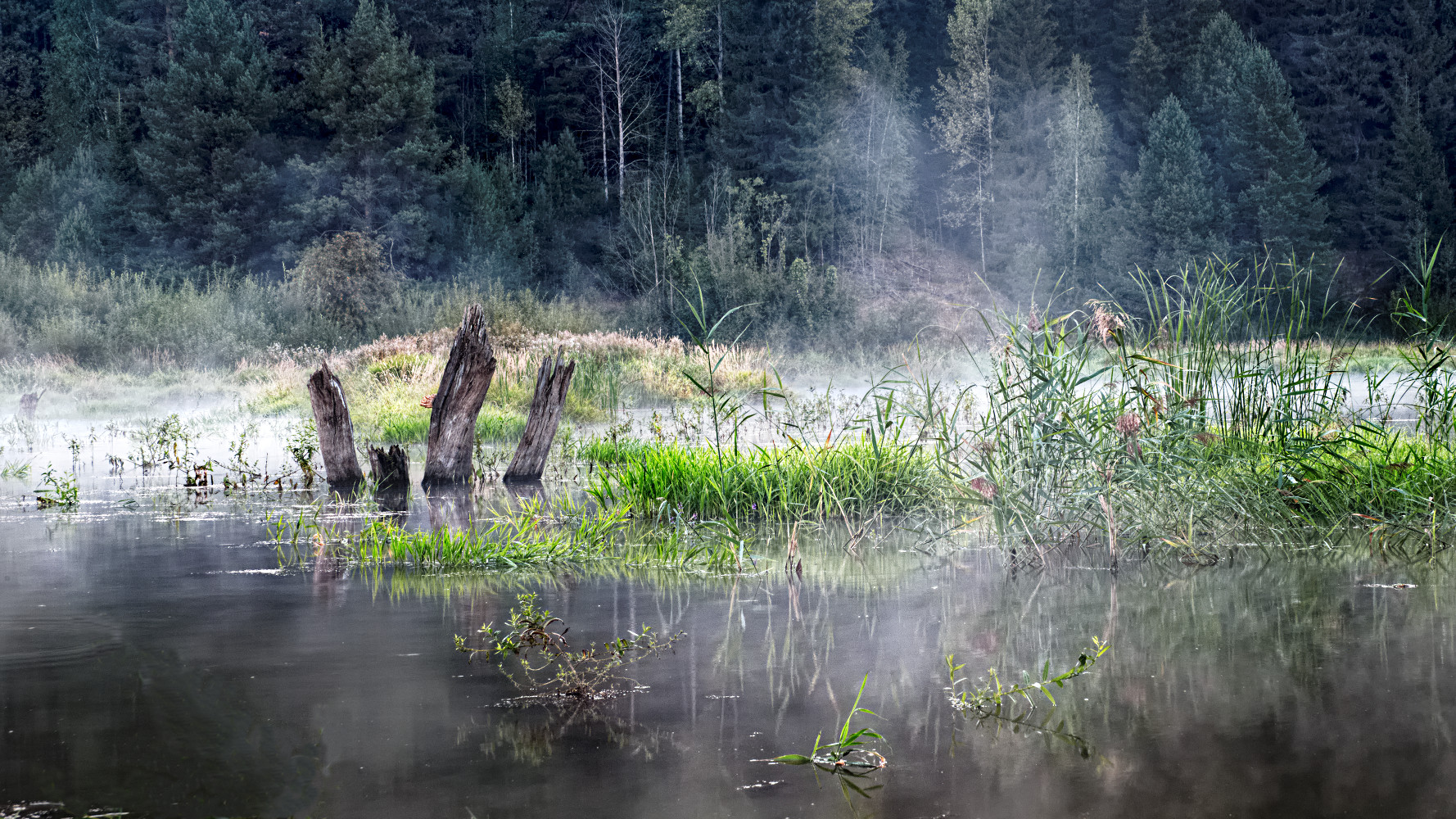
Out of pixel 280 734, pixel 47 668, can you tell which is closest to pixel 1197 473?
pixel 280 734

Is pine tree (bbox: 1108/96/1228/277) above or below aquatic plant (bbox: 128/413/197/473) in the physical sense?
above

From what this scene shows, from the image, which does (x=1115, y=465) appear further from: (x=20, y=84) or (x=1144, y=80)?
(x=20, y=84)

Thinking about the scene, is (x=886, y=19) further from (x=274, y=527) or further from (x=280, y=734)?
(x=280, y=734)

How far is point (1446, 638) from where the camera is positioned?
3.87 metres

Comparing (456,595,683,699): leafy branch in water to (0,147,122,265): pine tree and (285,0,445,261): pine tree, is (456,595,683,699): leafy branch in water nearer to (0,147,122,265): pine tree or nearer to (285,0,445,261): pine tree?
(285,0,445,261): pine tree

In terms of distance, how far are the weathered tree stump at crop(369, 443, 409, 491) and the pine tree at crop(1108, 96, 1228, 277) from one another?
898 inches

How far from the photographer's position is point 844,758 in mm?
2828

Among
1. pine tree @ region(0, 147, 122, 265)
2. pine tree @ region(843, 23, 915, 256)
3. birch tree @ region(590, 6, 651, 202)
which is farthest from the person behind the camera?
birch tree @ region(590, 6, 651, 202)

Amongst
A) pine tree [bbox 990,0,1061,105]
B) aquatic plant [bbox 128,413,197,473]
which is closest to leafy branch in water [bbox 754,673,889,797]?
aquatic plant [bbox 128,413,197,473]

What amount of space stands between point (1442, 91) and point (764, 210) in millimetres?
18050

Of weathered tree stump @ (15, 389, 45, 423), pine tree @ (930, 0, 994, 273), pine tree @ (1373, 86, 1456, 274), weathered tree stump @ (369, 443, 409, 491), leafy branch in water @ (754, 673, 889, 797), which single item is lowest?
leafy branch in water @ (754, 673, 889, 797)

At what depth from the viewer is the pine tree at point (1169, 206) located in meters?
28.1

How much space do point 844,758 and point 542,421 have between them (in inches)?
255

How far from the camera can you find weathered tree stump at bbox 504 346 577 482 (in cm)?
891
